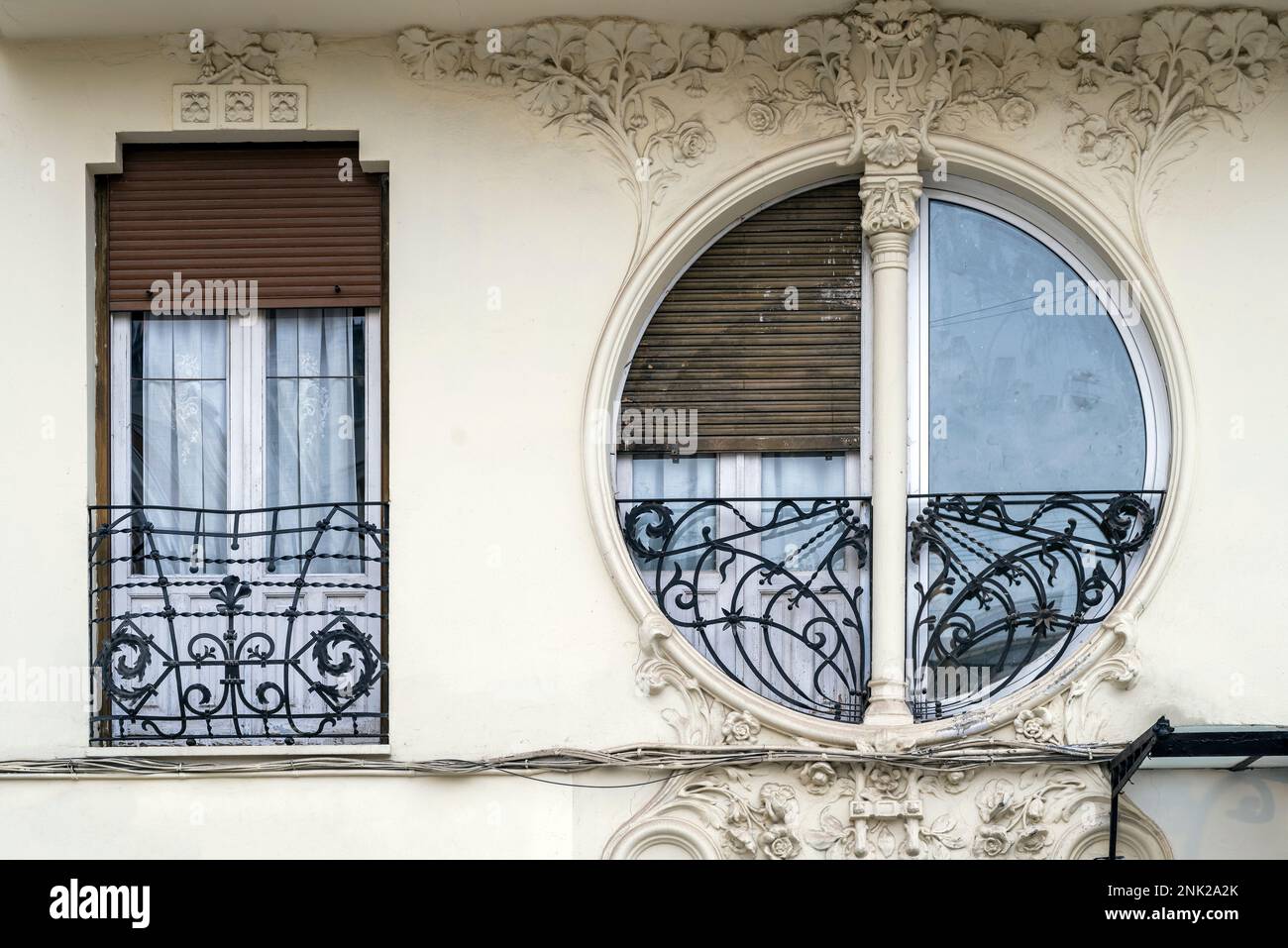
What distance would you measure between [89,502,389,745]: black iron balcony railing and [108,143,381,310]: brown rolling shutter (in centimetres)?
102

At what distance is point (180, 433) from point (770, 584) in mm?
2713

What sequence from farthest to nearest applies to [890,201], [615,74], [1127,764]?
[615,74]
[890,201]
[1127,764]

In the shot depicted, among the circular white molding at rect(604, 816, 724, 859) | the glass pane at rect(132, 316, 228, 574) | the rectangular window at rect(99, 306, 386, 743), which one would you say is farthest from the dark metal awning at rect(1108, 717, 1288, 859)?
the glass pane at rect(132, 316, 228, 574)

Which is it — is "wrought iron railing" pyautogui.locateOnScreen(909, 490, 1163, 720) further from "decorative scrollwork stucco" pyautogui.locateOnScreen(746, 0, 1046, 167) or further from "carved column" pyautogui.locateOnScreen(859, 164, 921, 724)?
"decorative scrollwork stucco" pyautogui.locateOnScreen(746, 0, 1046, 167)

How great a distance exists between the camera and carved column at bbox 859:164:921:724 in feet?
26.1

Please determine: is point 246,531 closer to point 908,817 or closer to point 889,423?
point 889,423

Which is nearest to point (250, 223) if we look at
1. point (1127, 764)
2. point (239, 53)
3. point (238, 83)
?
point (238, 83)

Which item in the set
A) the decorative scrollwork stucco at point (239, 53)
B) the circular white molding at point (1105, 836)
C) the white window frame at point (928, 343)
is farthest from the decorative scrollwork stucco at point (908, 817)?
the decorative scrollwork stucco at point (239, 53)

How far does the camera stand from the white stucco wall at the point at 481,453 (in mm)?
7883

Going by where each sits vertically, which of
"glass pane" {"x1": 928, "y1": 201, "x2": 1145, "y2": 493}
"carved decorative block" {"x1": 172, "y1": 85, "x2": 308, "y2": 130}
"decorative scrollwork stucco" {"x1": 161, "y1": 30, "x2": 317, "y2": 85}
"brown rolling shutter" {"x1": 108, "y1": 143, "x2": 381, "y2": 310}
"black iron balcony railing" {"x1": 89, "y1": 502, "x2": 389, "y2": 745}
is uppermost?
"decorative scrollwork stucco" {"x1": 161, "y1": 30, "x2": 317, "y2": 85}

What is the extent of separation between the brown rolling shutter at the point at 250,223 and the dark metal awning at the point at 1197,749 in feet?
12.4

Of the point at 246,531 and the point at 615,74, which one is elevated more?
the point at 615,74

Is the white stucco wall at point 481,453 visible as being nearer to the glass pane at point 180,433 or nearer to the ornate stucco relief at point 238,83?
the ornate stucco relief at point 238,83

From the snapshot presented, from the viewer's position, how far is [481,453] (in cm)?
811
